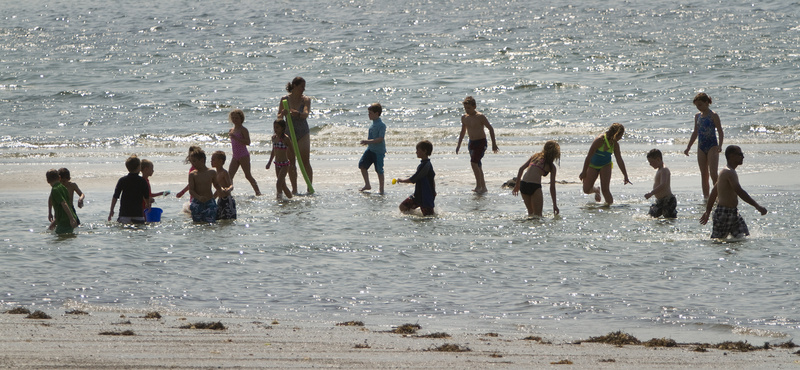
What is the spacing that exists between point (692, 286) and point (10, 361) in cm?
502

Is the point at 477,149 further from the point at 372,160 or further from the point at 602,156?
the point at 602,156

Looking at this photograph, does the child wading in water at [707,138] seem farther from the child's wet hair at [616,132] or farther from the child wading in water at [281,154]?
the child wading in water at [281,154]

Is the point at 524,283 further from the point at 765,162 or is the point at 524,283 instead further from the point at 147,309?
the point at 765,162

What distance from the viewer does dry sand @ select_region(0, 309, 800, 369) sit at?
15.0 feet

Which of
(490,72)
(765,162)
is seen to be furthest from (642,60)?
(765,162)

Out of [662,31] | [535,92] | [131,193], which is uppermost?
[662,31]

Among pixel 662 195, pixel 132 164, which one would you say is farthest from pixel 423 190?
pixel 132 164

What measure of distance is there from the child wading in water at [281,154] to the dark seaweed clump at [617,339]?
7.40 m

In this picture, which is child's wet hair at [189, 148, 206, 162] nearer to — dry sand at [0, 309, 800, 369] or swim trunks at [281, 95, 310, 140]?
swim trunks at [281, 95, 310, 140]

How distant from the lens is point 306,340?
5.22 metres

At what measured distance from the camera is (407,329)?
5.57 meters

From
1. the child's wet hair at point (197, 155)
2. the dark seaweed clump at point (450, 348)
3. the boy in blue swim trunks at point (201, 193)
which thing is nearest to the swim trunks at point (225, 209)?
the boy in blue swim trunks at point (201, 193)

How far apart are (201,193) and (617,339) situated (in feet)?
19.6

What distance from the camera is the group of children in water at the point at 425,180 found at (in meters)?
8.71
